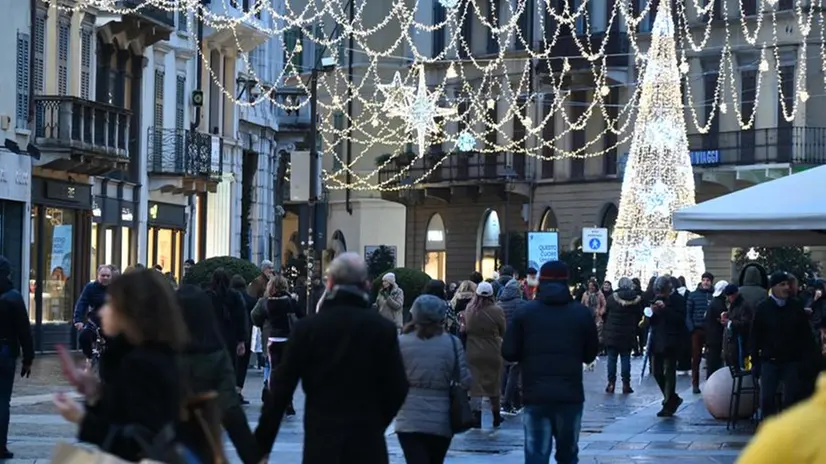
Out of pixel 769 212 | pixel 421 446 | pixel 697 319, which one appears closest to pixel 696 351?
pixel 697 319

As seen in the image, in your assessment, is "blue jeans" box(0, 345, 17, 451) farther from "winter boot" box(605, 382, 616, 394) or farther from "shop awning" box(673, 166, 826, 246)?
"winter boot" box(605, 382, 616, 394)

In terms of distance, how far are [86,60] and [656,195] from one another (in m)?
13.0

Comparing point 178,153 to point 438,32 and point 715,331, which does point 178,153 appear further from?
point 438,32

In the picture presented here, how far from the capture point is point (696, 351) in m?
28.5

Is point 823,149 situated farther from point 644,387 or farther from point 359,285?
point 359,285

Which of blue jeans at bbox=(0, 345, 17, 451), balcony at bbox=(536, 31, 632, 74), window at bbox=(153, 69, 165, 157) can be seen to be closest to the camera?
blue jeans at bbox=(0, 345, 17, 451)

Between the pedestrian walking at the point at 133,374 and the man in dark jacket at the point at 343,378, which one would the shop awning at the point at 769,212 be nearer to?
the man in dark jacket at the point at 343,378

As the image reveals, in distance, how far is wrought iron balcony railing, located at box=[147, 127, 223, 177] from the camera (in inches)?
1769

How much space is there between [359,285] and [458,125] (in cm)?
5806

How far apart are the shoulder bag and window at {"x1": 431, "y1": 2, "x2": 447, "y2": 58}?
57.1 meters

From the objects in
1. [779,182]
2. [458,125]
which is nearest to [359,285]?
[779,182]

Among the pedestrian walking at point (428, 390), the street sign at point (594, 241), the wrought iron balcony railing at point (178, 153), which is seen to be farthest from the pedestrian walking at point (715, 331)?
the wrought iron balcony railing at point (178, 153)

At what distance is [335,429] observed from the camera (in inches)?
375

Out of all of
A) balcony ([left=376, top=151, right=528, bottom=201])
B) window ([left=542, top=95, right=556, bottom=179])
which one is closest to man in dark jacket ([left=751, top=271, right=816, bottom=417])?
window ([left=542, top=95, right=556, bottom=179])
